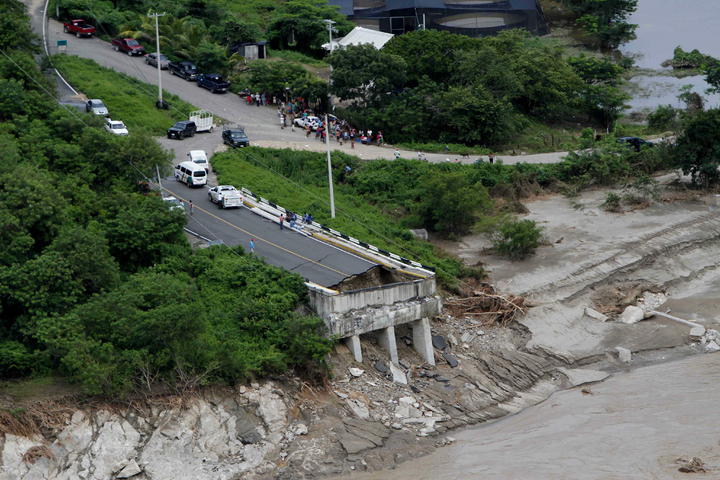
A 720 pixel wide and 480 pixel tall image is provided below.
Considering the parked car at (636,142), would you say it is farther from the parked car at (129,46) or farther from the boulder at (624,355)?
the parked car at (129,46)

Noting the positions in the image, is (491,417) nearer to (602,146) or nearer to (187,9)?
(602,146)

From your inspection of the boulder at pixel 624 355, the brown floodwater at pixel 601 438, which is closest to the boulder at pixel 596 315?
the boulder at pixel 624 355

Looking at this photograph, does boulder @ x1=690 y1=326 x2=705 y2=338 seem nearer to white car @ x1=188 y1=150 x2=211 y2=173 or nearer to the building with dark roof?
white car @ x1=188 y1=150 x2=211 y2=173

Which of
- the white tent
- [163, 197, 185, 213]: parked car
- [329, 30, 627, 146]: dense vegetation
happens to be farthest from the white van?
the white tent

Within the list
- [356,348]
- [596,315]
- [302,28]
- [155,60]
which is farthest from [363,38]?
[356,348]

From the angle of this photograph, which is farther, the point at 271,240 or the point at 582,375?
the point at 271,240

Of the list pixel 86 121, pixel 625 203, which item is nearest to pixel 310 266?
pixel 86 121

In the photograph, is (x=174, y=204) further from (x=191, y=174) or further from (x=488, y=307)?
(x=488, y=307)
